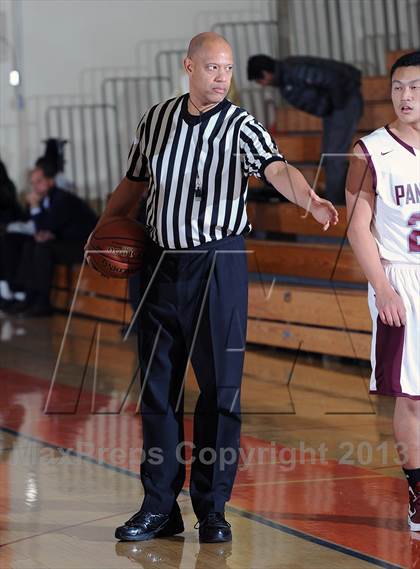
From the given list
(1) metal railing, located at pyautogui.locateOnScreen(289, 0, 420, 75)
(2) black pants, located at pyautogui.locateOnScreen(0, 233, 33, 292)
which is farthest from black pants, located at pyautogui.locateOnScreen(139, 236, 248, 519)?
(1) metal railing, located at pyautogui.locateOnScreen(289, 0, 420, 75)

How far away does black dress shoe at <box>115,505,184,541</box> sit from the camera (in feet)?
11.1

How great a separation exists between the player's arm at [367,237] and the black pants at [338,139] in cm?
402

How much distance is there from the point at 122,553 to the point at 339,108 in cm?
486

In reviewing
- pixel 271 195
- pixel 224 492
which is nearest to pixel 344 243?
pixel 271 195

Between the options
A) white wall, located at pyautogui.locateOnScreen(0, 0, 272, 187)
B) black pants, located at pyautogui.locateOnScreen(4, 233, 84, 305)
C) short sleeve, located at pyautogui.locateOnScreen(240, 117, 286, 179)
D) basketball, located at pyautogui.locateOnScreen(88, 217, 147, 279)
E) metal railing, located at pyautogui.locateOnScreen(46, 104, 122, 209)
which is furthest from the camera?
metal railing, located at pyautogui.locateOnScreen(46, 104, 122, 209)

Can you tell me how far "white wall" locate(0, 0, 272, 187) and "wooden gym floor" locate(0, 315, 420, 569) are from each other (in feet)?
12.8

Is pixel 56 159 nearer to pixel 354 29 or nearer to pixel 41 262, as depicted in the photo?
pixel 41 262

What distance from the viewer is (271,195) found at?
27.0 feet

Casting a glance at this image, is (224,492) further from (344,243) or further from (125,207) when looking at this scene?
(344,243)

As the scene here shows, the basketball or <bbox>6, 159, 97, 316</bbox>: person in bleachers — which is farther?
<bbox>6, 159, 97, 316</bbox>: person in bleachers

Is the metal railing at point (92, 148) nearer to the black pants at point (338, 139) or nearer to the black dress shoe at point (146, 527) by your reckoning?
the black pants at point (338, 139)

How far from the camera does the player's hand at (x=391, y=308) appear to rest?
3377mm

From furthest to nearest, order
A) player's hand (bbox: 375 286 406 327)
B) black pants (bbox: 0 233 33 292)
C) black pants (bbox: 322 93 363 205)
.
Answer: black pants (bbox: 0 233 33 292) → black pants (bbox: 322 93 363 205) → player's hand (bbox: 375 286 406 327)

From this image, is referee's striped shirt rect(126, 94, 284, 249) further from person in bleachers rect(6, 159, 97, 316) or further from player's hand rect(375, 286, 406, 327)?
person in bleachers rect(6, 159, 97, 316)
